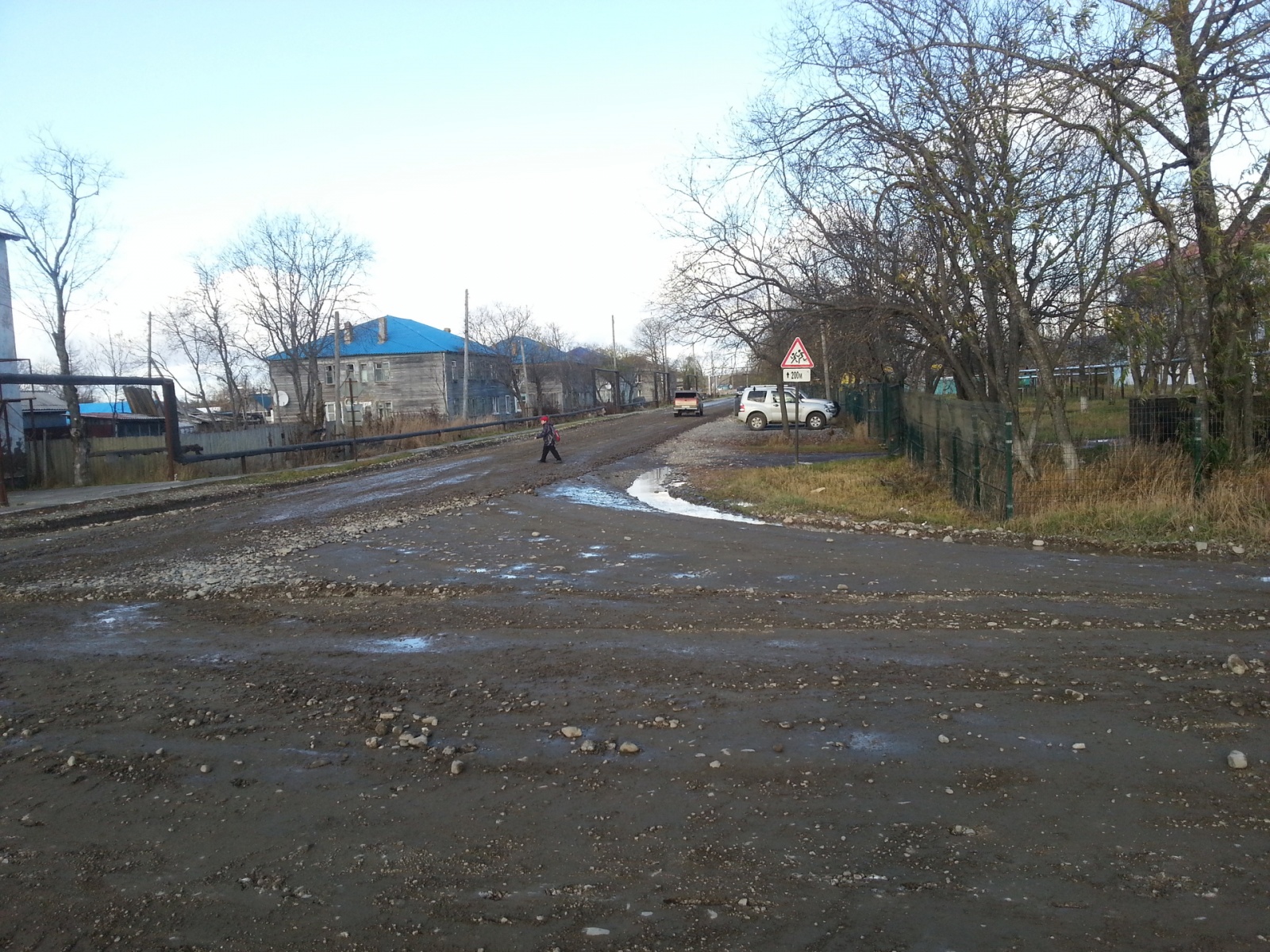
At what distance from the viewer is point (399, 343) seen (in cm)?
7519

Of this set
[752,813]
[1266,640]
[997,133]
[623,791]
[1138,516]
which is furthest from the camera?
[997,133]

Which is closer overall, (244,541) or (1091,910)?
(1091,910)

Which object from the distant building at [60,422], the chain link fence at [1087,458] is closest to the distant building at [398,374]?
the distant building at [60,422]

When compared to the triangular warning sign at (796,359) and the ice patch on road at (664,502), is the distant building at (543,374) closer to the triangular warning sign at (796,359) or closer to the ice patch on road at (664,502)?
the triangular warning sign at (796,359)

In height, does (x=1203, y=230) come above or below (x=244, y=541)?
above

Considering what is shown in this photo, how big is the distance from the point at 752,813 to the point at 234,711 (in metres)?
3.35

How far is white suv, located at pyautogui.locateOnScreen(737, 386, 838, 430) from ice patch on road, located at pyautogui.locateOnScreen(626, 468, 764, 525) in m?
17.3

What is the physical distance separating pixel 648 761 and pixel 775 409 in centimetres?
3586

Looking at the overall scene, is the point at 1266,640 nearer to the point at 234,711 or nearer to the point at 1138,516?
the point at 1138,516

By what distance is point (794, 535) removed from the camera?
1202cm

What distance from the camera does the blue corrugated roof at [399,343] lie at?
73750mm

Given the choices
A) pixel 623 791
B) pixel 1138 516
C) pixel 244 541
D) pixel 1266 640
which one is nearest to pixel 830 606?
pixel 1266 640

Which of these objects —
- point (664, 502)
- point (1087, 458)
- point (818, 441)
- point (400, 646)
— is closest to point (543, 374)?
point (818, 441)

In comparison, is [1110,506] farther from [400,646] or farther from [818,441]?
[818,441]
